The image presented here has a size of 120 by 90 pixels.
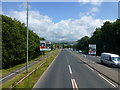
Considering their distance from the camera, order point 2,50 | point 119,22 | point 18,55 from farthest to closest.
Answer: point 119,22 < point 18,55 < point 2,50

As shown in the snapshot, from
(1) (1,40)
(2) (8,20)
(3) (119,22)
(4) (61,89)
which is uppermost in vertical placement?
(3) (119,22)

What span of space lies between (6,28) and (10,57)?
182 inches

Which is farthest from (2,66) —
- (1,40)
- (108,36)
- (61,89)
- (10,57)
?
(108,36)

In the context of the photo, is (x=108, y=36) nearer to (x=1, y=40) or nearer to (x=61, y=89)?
(x=1, y=40)

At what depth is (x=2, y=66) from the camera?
21.8m

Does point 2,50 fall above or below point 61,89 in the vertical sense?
above

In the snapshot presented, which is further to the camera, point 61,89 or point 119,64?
point 119,64

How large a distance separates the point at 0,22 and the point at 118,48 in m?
40.2

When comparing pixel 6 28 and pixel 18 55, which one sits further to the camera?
pixel 18 55

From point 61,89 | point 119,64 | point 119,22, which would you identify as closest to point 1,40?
point 61,89

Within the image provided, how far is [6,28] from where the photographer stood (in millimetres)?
22234

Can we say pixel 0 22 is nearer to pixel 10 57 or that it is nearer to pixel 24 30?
pixel 10 57

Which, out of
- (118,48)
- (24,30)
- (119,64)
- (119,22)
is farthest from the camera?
(118,48)

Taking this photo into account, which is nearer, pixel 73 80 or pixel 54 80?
pixel 54 80
